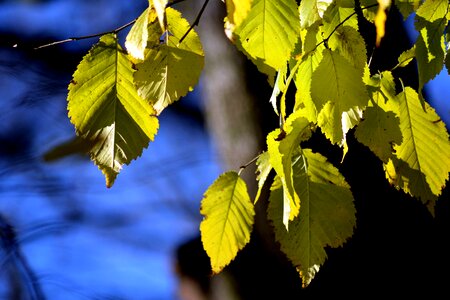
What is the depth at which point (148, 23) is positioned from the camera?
1.87 ft

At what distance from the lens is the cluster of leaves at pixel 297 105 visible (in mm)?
552

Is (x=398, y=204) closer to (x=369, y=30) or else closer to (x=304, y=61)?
(x=369, y=30)

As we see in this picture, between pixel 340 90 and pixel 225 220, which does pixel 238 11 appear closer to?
pixel 340 90

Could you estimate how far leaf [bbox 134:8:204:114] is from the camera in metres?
0.57

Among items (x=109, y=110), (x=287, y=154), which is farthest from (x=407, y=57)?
(x=109, y=110)

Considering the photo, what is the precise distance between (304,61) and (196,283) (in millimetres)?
1102

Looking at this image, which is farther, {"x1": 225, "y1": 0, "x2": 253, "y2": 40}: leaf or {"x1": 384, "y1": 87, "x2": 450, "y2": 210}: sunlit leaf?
{"x1": 384, "y1": 87, "x2": 450, "y2": 210}: sunlit leaf

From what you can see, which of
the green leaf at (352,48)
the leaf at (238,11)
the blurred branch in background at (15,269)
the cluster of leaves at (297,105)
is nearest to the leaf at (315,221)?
the cluster of leaves at (297,105)

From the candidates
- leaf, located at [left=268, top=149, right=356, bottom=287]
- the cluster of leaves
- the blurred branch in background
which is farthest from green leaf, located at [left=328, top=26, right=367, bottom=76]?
the blurred branch in background

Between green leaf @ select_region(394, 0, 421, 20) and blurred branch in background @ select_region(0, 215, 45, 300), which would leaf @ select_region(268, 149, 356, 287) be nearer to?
green leaf @ select_region(394, 0, 421, 20)

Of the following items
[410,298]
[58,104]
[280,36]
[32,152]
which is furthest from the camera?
[58,104]

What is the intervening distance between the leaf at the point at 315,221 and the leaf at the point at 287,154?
4 cm

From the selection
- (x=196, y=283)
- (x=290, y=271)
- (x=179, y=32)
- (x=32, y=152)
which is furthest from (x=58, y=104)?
(x=179, y=32)

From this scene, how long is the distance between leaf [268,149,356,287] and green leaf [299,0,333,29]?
15 centimetres
